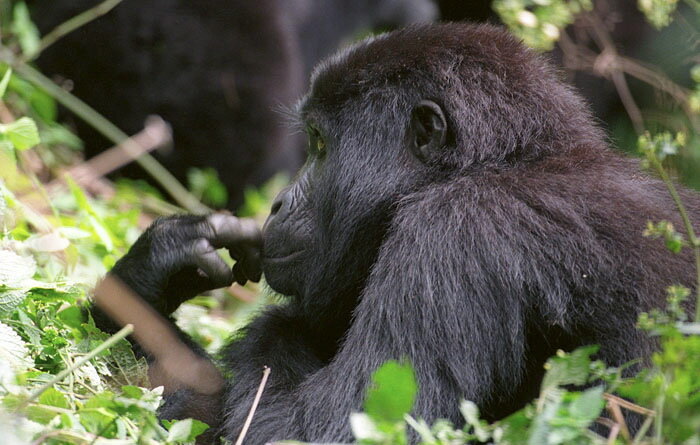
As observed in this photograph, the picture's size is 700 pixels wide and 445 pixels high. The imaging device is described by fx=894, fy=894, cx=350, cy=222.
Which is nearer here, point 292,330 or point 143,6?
point 292,330

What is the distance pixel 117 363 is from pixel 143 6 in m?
4.30

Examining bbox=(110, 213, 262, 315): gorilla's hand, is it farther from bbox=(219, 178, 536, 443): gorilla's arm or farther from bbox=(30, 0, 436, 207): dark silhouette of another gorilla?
bbox=(30, 0, 436, 207): dark silhouette of another gorilla

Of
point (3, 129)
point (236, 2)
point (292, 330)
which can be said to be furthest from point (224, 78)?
point (292, 330)

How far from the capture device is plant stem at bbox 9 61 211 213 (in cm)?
596

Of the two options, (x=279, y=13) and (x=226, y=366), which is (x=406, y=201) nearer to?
(x=226, y=366)

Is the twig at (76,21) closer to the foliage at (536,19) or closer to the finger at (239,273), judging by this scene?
the foliage at (536,19)

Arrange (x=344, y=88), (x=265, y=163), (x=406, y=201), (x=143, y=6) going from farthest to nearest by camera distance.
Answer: (x=265, y=163), (x=143, y=6), (x=344, y=88), (x=406, y=201)

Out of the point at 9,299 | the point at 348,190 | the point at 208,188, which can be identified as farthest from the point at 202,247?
the point at 208,188

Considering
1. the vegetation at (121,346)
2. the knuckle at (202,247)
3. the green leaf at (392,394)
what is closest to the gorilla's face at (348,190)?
the knuckle at (202,247)

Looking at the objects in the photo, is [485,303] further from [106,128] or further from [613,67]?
[613,67]

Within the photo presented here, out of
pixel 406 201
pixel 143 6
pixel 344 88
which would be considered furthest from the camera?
pixel 143 6

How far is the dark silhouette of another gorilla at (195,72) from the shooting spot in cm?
688

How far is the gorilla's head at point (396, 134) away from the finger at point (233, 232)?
0.06 meters

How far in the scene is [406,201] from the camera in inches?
119
